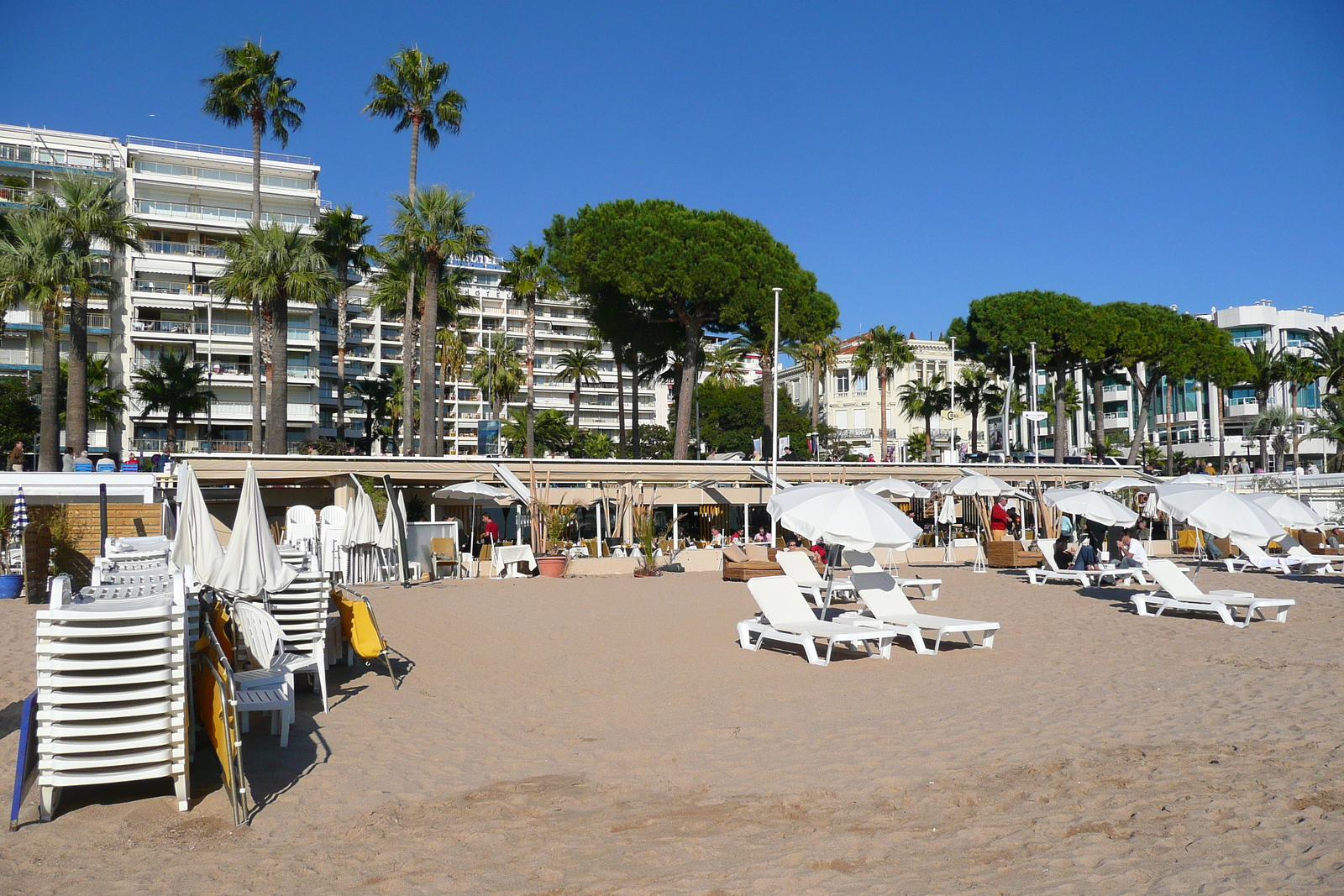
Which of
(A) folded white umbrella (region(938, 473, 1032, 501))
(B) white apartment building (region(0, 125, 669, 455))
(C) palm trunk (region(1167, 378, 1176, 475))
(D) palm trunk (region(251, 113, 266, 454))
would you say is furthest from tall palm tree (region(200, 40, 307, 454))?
(C) palm trunk (region(1167, 378, 1176, 475))

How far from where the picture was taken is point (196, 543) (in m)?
7.47

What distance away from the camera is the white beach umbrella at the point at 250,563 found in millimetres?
7271

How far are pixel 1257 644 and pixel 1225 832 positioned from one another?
7.22 meters

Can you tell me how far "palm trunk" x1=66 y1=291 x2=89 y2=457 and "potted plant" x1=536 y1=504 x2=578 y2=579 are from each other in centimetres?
1580

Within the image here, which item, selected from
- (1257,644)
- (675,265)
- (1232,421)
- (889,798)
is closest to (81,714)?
(889,798)

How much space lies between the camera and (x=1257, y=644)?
10867 mm

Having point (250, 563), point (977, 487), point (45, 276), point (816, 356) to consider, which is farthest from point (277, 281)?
point (816, 356)

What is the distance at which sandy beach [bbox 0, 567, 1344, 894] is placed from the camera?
4.34 m

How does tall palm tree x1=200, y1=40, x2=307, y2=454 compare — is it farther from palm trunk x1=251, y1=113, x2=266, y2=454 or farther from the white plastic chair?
the white plastic chair

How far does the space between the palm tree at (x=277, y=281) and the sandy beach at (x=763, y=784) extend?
71.3 ft

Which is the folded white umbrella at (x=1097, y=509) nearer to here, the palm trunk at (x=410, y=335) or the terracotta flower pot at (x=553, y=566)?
the terracotta flower pot at (x=553, y=566)

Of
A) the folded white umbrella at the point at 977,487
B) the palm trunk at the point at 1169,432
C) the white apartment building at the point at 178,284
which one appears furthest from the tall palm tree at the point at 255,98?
the palm trunk at the point at 1169,432

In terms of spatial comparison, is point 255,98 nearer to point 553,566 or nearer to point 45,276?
point 45,276

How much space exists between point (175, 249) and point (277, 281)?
2638 centimetres
